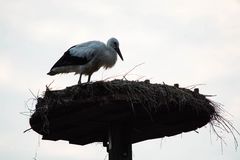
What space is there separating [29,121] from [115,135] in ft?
3.05

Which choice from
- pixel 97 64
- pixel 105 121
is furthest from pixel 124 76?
pixel 97 64

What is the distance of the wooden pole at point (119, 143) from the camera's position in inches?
242

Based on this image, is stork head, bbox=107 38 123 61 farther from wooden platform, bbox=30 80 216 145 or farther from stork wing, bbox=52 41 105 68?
wooden platform, bbox=30 80 216 145

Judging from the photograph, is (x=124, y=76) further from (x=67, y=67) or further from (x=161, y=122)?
(x=67, y=67)

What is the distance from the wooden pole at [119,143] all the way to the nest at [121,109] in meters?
0.05

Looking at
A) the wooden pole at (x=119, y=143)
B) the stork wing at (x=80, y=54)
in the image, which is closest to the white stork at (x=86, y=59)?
the stork wing at (x=80, y=54)

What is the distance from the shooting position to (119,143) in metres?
6.19

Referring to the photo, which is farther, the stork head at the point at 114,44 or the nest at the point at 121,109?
the stork head at the point at 114,44

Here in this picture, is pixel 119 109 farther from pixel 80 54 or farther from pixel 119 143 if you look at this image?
pixel 80 54

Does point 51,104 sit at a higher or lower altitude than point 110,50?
lower

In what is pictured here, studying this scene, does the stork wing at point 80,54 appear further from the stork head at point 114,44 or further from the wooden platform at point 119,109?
the wooden platform at point 119,109

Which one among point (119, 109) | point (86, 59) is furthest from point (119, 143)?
A: point (86, 59)

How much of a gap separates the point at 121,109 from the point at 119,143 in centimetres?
53

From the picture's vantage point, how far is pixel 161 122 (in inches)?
251
